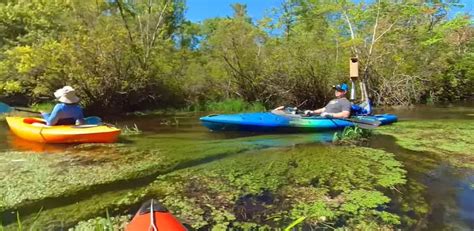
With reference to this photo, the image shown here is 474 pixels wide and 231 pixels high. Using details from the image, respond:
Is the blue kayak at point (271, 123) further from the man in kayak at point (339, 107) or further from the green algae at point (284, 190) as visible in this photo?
the green algae at point (284, 190)

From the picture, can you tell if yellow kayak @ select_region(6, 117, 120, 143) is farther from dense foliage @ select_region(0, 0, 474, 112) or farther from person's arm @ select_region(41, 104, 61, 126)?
dense foliage @ select_region(0, 0, 474, 112)

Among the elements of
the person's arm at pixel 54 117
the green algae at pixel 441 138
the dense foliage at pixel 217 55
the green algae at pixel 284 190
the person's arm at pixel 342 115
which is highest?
the dense foliage at pixel 217 55

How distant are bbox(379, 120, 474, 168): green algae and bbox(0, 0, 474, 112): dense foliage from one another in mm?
5191

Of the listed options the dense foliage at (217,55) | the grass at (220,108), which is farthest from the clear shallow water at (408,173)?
the grass at (220,108)

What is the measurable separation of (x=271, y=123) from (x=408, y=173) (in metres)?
3.39

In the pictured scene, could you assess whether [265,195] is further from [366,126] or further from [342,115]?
[342,115]

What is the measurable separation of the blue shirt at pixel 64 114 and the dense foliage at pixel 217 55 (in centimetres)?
472

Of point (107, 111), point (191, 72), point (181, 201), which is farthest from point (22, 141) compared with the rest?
point (191, 72)

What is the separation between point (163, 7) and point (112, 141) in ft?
30.2

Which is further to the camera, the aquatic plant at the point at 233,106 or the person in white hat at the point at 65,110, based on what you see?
the aquatic plant at the point at 233,106

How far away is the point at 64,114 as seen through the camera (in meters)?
7.40

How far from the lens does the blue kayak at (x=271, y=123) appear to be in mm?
8250

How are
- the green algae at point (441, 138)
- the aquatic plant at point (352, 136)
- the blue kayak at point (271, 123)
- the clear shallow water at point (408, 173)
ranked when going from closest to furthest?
the clear shallow water at point (408, 173)
the green algae at point (441, 138)
the aquatic plant at point (352, 136)
the blue kayak at point (271, 123)

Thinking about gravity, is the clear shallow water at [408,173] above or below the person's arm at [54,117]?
below
